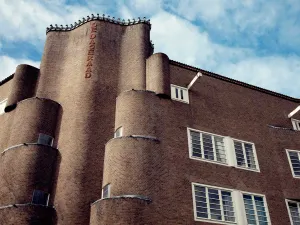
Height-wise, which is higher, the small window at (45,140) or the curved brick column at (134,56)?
the curved brick column at (134,56)

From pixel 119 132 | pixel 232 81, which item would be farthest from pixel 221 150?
pixel 232 81

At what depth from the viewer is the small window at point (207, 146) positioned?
22875mm

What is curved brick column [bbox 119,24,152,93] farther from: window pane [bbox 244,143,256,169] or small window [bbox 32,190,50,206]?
small window [bbox 32,190,50,206]

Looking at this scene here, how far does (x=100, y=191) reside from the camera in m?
21.3

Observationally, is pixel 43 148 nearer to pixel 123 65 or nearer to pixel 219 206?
pixel 123 65

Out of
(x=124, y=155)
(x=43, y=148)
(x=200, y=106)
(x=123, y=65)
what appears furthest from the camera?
(x=123, y=65)

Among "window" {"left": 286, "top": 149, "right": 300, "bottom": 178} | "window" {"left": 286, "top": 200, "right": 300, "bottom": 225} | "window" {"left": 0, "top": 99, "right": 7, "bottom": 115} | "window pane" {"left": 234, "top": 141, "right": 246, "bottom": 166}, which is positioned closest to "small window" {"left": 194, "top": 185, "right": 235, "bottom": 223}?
"window pane" {"left": 234, "top": 141, "right": 246, "bottom": 166}

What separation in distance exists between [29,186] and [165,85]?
10.7 metres

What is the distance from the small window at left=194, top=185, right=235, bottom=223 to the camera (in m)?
20.2

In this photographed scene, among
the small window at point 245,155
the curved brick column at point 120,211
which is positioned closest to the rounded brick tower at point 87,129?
the curved brick column at point 120,211

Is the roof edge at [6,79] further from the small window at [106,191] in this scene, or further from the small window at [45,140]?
the small window at [106,191]

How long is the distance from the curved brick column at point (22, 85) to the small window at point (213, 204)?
13.8 meters

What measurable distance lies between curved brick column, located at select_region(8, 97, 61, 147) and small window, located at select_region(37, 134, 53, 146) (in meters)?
0.22

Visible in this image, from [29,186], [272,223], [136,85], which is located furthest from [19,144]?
[272,223]
